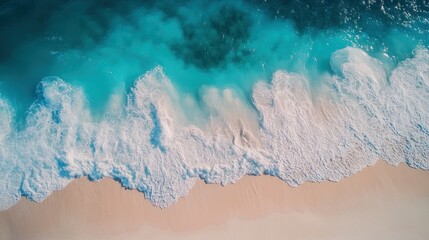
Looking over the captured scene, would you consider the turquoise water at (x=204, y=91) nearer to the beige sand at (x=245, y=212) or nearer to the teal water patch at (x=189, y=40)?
the teal water patch at (x=189, y=40)

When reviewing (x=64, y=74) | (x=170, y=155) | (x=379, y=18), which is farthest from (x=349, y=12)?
(x=64, y=74)

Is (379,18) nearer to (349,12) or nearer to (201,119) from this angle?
(349,12)

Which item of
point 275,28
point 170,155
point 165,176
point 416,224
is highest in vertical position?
point 275,28

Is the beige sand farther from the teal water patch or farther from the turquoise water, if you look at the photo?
the teal water patch

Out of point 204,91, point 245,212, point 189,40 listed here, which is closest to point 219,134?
point 204,91

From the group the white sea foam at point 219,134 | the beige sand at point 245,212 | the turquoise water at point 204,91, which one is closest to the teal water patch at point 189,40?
the turquoise water at point 204,91

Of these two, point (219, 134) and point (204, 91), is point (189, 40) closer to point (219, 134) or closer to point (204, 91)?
point (204, 91)
